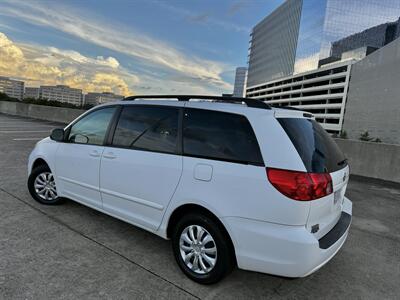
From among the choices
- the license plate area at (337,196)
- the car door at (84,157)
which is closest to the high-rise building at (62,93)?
the car door at (84,157)

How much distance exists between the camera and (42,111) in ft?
63.4

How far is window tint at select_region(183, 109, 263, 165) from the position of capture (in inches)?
102

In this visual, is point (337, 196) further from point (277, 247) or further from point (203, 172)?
point (203, 172)

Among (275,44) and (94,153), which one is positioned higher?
(275,44)

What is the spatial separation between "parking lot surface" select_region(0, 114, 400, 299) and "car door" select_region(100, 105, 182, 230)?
41 cm

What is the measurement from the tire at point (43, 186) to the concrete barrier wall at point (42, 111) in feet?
40.7

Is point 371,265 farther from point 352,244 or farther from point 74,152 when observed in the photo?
point 74,152

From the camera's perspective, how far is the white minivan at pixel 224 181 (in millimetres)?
2418

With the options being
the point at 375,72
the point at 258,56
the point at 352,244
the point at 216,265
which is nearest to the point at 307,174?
the point at 216,265

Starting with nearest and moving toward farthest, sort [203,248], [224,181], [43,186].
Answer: [224,181]
[203,248]
[43,186]

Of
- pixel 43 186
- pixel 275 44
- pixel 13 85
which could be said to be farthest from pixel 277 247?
pixel 275 44

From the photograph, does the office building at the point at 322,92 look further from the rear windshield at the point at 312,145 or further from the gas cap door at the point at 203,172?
the gas cap door at the point at 203,172

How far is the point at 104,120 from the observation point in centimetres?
382

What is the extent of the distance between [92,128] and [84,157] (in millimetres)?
397
